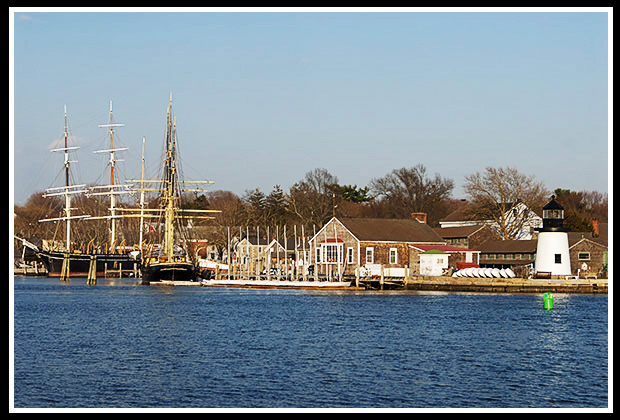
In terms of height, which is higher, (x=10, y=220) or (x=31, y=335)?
(x=10, y=220)

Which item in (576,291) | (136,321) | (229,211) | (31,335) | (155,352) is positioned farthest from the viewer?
(229,211)

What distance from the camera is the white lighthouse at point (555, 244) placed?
74.0 metres

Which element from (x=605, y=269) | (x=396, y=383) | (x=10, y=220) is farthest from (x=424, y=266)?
(x=10, y=220)

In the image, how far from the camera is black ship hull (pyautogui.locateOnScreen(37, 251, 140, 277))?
4493 inches

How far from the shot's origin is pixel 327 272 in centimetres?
8594

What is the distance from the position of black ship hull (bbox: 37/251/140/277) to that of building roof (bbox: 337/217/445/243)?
123ft

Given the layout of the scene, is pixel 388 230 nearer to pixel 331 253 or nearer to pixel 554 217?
pixel 331 253

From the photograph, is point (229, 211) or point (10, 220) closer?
point (10, 220)

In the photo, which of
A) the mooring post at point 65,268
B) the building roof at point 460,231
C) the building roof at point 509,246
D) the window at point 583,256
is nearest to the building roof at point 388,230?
the building roof at point 509,246

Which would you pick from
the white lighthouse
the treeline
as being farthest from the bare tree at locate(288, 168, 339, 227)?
the white lighthouse

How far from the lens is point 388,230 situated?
87.0 meters

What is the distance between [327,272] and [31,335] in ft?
157

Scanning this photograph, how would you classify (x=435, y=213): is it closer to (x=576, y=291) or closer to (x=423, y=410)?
(x=576, y=291)
